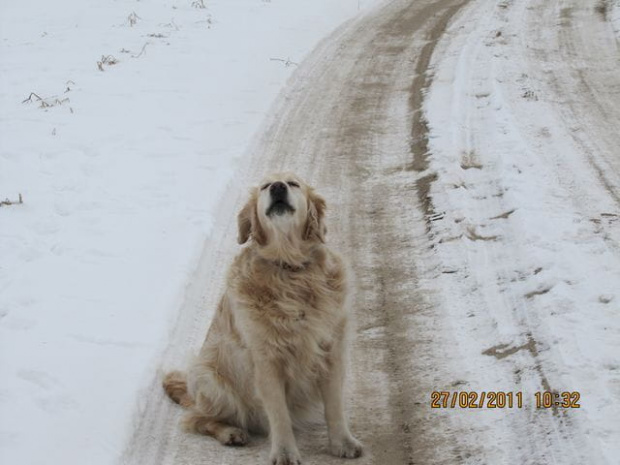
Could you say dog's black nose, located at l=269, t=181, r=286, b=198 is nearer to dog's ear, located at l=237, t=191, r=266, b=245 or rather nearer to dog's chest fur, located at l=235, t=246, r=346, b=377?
dog's ear, located at l=237, t=191, r=266, b=245

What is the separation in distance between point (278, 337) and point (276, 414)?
0.49 metres

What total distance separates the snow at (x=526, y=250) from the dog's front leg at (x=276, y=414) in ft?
3.71

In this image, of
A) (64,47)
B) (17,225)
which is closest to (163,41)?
(64,47)

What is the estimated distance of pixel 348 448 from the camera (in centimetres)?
510

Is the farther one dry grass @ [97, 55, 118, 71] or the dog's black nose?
dry grass @ [97, 55, 118, 71]

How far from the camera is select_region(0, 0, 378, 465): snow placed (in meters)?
5.84

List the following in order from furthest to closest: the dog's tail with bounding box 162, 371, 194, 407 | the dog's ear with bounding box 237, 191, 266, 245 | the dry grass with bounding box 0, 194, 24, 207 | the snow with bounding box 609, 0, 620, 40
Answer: the snow with bounding box 609, 0, 620, 40 → the dry grass with bounding box 0, 194, 24, 207 → the dog's tail with bounding box 162, 371, 194, 407 → the dog's ear with bounding box 237, 191, 266, 245

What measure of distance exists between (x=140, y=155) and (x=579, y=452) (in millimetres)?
7425

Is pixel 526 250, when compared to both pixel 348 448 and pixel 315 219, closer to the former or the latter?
pixel 315 219

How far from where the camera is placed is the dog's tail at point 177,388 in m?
5.83

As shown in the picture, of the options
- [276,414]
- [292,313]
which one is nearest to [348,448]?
[276,414]

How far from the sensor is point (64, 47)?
50.3 ft

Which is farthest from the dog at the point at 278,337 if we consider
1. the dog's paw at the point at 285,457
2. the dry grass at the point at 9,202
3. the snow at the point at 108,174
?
the dry grass at the point at 9,202
